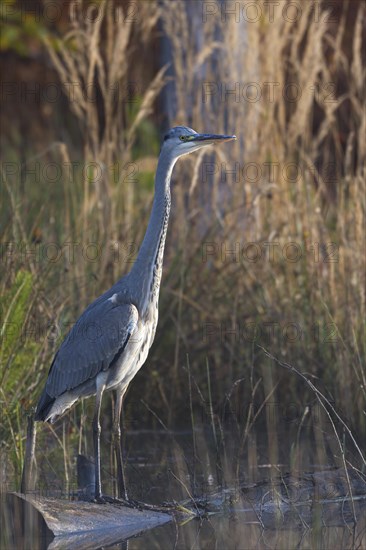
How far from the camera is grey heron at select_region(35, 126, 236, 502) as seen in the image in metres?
5.16

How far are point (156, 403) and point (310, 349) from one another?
0.95 meters

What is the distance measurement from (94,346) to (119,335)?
167 millimetres

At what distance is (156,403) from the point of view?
260 inches

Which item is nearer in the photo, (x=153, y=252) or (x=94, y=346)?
(x=94, y=346)

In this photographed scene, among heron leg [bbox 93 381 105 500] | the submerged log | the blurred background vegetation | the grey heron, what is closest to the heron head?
the grey heron

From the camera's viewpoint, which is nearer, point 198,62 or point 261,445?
point 261,445

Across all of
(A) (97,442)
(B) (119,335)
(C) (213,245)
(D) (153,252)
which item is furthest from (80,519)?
(C) (213,245)

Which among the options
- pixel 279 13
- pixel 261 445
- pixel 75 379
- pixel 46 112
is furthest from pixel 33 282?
pixel 46 112

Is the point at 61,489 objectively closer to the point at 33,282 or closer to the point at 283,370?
the point at 33,282

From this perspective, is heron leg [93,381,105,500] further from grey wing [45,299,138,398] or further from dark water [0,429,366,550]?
dark water [0,429,366,550]

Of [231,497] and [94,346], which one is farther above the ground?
[94,346]

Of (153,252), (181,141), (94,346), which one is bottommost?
(94,346)

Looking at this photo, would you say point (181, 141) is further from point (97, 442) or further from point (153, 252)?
point (97, 442)

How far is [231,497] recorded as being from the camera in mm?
4852
